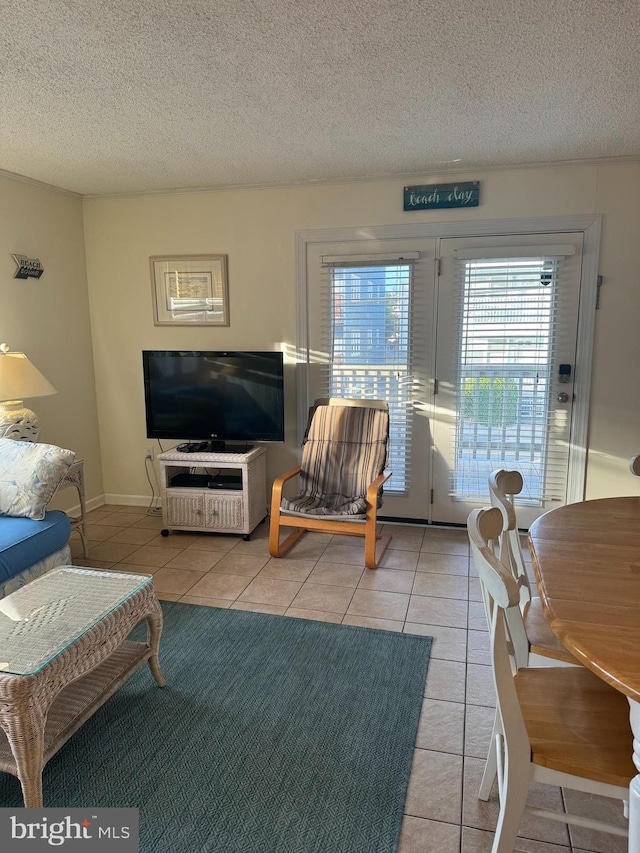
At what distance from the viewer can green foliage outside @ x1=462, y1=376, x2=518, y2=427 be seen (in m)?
3.86

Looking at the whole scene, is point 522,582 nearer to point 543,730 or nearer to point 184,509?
point 543,730

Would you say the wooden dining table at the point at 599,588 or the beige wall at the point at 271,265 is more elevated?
the beige wall at the point at 271,265

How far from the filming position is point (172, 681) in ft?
7.64

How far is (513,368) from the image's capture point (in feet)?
12.6

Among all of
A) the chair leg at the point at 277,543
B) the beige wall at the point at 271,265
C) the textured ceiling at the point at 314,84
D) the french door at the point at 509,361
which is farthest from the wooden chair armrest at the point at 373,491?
the textured ceiling at the point at 314,84

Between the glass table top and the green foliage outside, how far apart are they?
8.35ft

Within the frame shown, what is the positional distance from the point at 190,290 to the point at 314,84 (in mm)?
2174

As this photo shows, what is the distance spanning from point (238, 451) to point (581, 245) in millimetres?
2685

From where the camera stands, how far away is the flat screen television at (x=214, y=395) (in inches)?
157

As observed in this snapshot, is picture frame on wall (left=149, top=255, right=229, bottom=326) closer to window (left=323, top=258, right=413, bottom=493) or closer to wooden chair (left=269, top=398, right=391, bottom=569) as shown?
window (left=323, top=258, right=413, bottom=493)

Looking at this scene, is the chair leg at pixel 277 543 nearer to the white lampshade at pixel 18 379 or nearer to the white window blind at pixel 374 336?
the white window blind at pixel 374 336

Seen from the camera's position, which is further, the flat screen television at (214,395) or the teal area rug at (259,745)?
the flat screen television at (214,395)

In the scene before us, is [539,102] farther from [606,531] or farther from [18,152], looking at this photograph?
[18,152]

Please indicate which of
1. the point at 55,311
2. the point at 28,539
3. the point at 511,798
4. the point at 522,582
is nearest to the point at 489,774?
the point at 511,798
